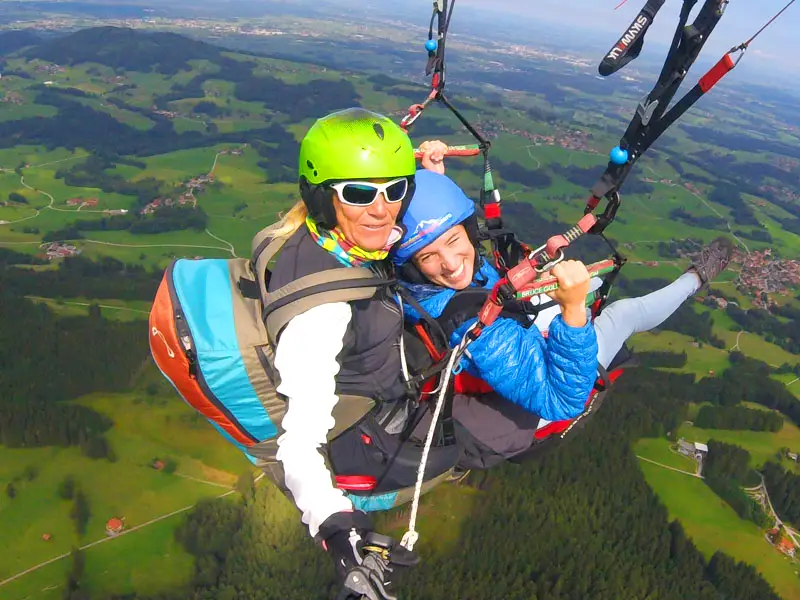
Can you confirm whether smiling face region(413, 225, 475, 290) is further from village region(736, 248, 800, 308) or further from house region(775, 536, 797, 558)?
village region(736, 248, 800, 308)

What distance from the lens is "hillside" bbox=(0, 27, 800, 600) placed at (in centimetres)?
3212

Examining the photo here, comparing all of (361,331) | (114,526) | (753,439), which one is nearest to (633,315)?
(361,331)

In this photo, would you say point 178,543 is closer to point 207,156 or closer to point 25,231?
point 25,231

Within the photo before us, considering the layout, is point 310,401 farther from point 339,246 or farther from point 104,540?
point 104,540

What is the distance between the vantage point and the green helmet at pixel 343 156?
9.84ft

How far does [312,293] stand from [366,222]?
2.24 feet

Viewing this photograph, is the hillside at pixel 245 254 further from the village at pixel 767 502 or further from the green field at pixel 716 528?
the village at pixel 767 502

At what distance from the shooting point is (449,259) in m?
3.65

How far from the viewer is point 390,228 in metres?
3.16

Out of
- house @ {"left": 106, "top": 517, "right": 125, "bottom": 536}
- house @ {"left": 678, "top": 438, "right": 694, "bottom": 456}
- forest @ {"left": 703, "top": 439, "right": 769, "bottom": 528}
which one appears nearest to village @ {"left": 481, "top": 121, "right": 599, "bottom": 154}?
house @ {"left": 678, "top": 438, "right": 694, "bottom": 456}

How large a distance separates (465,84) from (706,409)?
12736cm

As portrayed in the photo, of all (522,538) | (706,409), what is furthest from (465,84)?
(522,538)

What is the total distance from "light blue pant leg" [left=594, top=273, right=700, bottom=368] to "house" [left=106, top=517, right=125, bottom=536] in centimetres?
3472

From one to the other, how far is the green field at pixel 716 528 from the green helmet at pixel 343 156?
3922cm
